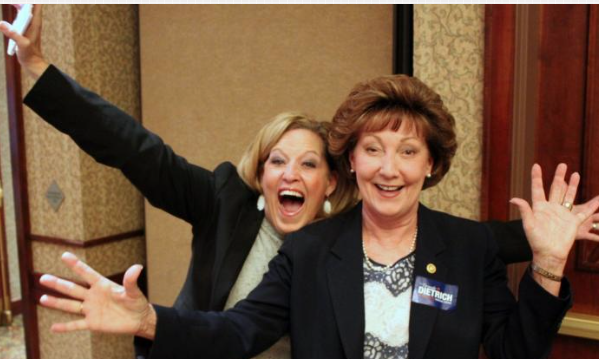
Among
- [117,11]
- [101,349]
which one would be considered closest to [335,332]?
[101,349]

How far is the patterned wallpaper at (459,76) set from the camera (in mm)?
2174

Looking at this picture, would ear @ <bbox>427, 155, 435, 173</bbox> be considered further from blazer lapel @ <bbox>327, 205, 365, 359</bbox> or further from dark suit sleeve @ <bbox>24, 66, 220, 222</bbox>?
dark suit sleeve @ <bbox>24, 66, 220, 222</bbox>

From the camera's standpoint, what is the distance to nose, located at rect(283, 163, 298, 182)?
1869 mm

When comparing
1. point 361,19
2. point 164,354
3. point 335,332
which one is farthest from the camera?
point 361,19

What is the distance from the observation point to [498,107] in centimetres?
212

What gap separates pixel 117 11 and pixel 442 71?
7.20 ft

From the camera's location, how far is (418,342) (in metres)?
1.41

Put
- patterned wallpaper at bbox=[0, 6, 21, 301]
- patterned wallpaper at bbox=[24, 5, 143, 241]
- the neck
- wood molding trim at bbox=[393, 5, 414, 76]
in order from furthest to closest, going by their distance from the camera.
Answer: patterned wallpaper at bbox=[0, 6, 21, 301] → patterned wallpaper at bbox=[24, 5, 143, 241] → wood molding trim at bbox=[393, 5, 414, 76] → the neck

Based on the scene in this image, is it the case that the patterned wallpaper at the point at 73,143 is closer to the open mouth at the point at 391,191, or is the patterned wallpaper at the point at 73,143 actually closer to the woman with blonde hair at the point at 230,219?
the woman with blonde hair at the point at 230,219

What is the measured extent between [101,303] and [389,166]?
0.73 metres

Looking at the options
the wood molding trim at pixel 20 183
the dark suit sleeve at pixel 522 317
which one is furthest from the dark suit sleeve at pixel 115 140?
the wood molding trim at pixel 20 183

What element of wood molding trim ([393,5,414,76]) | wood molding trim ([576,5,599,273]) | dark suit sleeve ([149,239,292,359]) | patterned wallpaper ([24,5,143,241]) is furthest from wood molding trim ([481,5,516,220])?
patterned wallpaper ([24,5,143,241])

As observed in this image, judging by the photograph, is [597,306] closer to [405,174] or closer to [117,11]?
[405,174]

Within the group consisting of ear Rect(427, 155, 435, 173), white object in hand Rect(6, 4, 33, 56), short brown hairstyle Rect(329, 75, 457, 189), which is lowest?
ear Rect(427, 155, 435, 173)
